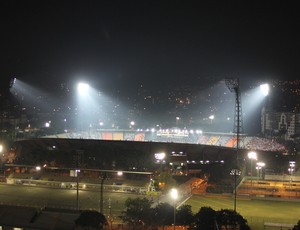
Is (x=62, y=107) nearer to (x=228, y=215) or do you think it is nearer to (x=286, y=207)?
(x=286, y=207)

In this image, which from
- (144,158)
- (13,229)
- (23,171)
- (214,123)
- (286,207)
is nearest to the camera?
(13,229)

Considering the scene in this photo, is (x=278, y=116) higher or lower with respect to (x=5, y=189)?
higher

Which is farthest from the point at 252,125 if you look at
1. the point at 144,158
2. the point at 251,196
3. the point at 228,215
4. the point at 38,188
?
the point at 228,215

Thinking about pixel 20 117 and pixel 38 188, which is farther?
pixel 20 117

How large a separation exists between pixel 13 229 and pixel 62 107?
46266 mm

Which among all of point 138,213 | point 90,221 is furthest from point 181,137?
point 90,221

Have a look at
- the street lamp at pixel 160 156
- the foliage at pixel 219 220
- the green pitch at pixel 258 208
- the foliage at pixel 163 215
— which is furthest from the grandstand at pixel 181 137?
the foliage at pixel 219 220

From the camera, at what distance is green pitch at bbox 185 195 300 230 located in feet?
47.9

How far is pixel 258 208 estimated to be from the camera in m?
16.6

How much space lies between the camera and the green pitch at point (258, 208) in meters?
14.6

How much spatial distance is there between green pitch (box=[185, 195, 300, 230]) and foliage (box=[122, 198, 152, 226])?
3558mm

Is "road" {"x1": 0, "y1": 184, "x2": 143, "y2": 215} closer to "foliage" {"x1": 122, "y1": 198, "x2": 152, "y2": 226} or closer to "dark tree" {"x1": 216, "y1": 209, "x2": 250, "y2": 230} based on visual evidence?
"foliage" {"x1": 122, "y1": 198, "x2": 152, "y2": 226}

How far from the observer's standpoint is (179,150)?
30.8 meters

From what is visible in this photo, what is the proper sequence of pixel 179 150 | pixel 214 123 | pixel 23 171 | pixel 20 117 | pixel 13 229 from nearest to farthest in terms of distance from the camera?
pixel 13 229, pixel 23 171, pixel 179 150, pixel 20 117, pixel 214 123
